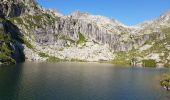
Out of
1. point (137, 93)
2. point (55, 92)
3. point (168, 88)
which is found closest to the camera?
point (55, 92)

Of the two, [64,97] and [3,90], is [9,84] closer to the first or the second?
[3,90]

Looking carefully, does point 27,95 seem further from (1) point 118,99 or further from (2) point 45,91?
(1) point 118,99

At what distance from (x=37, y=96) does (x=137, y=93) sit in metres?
47.8

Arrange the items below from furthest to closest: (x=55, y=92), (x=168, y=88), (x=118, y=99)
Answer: (x=168, y=88), (x=55, y=92), (x=118, y=99)

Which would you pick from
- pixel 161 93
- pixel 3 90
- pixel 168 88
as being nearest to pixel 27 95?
pixel 3 90

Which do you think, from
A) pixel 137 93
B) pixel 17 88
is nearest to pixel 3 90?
pixel 17 88

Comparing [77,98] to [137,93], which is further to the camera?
[137,93]

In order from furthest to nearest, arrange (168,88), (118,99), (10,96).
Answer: (168,88), (118,99), (10,96)

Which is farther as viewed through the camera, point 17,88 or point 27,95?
point 17,88

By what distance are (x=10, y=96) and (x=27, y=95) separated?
699 cm

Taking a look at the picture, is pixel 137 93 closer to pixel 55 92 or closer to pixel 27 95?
pixel 55 92

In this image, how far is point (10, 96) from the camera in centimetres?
10862

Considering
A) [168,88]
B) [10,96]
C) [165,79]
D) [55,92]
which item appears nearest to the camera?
[10,96]

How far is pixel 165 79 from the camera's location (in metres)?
162
